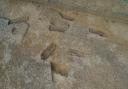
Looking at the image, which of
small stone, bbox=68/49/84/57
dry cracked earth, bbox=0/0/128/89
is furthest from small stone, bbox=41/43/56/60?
small stone, bbox=68/49/84/57

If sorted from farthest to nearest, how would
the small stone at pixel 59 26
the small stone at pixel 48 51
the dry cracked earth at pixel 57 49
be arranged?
the small stone at pixel 59 26 → the small stone at pixel 48 51 → the dry cracked earth at pixel 57 49

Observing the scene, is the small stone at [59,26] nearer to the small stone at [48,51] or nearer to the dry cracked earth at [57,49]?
the dry cracked earth at [57,49]

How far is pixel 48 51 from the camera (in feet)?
5.62

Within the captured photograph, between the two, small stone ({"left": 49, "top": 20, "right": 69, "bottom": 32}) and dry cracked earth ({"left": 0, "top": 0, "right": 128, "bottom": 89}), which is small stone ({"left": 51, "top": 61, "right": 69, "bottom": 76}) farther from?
small stone ({"left": 49, "top": 20, "right": 69, "bottom": 32})

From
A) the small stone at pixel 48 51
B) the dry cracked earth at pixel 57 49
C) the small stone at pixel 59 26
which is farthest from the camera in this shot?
the small stone at pixel 59 26

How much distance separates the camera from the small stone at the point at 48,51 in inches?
65.4

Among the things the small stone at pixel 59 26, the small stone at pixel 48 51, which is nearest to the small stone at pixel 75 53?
the small stone at pixel 48 51

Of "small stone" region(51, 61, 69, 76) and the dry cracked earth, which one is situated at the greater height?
the dry cracked earth

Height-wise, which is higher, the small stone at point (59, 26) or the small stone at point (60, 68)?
the small stone at point (59, 26)

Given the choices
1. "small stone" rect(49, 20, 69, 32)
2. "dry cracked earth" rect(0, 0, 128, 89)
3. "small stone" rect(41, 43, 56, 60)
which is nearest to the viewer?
"dry cracked earth" rect(0, 0, 128, 89)

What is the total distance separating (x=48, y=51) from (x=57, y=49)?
0.26 feet

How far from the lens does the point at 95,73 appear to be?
5.14 feet

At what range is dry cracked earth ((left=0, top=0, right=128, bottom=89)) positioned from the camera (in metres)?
1.49

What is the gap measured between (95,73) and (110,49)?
327 mm
